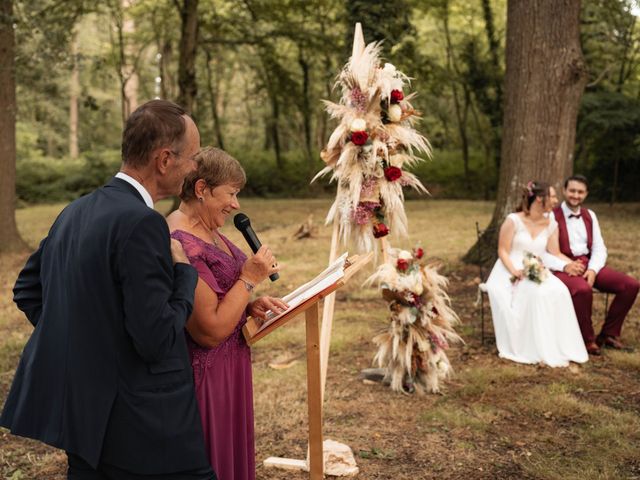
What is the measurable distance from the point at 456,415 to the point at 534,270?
1853 mm

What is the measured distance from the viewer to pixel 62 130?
33.4 metres

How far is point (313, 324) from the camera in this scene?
308 centimetres

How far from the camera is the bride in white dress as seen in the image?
6.01 metres

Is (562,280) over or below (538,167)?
below

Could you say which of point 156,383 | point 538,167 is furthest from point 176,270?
point 538,167

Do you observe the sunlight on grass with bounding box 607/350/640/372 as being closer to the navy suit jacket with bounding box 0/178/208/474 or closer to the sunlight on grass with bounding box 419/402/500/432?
the sunlight on grass with bounding box 419/402/500/432

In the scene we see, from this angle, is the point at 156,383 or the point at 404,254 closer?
the point at 156,383

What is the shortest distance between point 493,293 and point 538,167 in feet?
8.85

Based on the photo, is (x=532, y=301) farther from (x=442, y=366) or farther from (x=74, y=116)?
(x=74, y=116)

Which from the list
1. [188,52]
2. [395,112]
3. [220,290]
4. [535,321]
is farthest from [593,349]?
[188,52]

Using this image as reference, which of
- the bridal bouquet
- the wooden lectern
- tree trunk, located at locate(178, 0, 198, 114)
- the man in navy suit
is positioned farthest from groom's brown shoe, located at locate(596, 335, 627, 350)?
tree trunk, located at locate(178, 0, 198, 114)

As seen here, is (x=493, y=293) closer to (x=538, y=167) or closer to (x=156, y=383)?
(x=538, y=167)

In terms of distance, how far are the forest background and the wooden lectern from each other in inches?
425

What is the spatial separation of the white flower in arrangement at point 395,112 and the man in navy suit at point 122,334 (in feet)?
9.13
